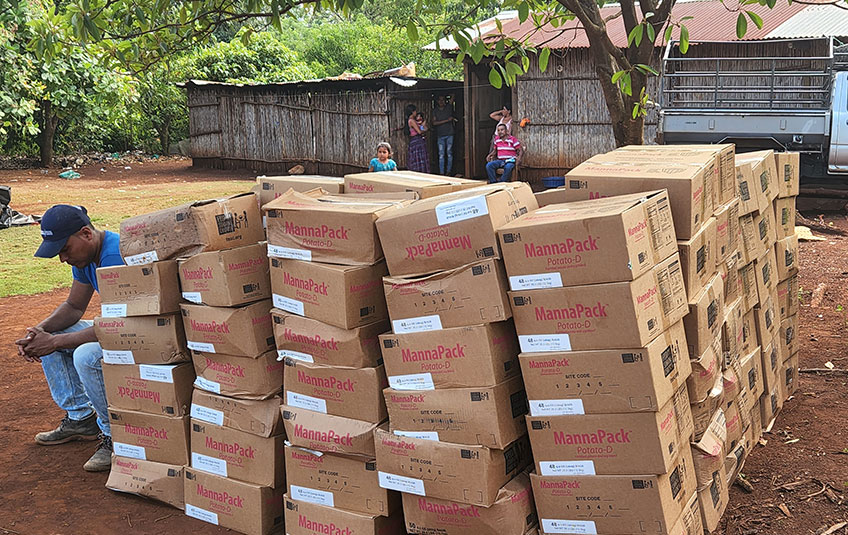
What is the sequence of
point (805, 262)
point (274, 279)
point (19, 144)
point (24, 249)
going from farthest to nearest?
point (19, 144) < point (24, 249) < point (805, 262) < point (274, 279)

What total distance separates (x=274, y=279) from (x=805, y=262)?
23.8 ft

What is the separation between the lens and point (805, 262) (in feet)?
29.2

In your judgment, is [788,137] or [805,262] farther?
[788,137]

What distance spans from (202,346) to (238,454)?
534mm

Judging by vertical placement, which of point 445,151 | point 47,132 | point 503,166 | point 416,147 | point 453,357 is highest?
point 47,132

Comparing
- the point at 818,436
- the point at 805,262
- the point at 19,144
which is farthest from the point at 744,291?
the point at 19,144

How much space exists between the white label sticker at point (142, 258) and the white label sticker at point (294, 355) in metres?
0.86

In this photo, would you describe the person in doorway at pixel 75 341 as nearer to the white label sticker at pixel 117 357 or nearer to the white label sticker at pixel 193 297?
the white label sticker at pixel 117 357

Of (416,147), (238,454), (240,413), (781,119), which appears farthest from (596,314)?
(416,147)

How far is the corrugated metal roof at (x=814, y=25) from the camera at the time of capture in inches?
491

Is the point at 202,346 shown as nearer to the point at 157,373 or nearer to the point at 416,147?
the point at 157,373

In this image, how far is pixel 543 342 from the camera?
9.82ft

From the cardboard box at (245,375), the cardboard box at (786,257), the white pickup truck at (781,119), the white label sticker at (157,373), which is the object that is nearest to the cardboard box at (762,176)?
the cardboard box at (786,257)

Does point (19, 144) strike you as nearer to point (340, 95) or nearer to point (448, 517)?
point (340, 95)
